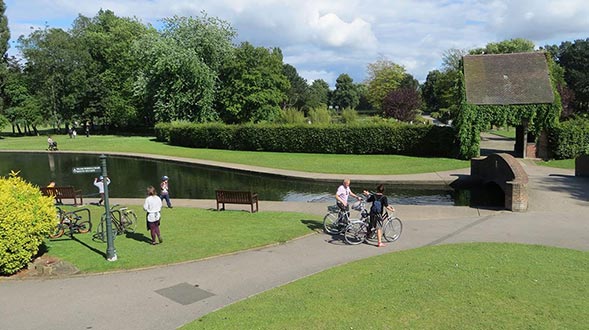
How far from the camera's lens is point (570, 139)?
2988 cm

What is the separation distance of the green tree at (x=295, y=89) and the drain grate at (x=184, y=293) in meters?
99.3

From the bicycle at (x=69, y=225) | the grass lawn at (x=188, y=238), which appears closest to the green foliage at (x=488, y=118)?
the grass lawn at (x=188, y=238)

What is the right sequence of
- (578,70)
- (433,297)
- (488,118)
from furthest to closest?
(578,70) → (488,118) → (433,297)

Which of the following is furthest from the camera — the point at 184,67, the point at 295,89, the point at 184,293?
the point at 295,89

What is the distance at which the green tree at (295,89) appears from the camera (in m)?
111

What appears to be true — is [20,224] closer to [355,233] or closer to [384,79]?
[355,233]

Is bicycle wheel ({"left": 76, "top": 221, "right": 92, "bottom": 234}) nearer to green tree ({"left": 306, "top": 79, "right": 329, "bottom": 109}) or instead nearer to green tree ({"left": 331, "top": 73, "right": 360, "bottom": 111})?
green tree ({"left": 306, "top": 79, "right": 329, "bottom": 109})

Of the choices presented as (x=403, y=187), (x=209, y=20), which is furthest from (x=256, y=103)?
(x=403, y=187)

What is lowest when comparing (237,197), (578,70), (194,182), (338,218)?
(194,182)

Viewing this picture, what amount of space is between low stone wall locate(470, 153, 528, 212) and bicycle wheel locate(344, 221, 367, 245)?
6659mm

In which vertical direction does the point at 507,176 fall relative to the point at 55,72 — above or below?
below

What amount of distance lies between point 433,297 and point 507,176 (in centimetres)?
1367

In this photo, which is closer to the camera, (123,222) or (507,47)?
(123,222)

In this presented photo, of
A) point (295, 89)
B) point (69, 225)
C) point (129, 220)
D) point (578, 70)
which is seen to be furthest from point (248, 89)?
point (295, 89)
